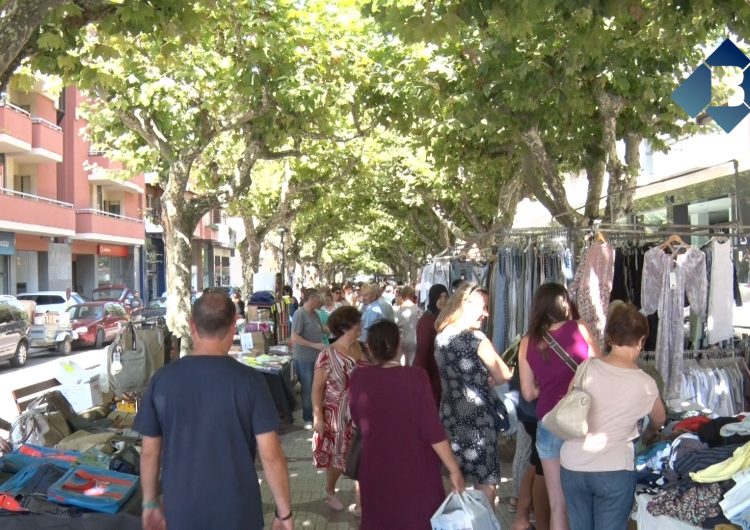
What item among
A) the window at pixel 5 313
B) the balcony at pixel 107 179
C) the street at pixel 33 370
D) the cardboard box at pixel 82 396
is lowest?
the street at pixel 33 370

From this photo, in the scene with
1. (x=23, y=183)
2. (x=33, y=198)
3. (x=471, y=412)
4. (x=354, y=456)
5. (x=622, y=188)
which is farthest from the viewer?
(x=23, y=183)

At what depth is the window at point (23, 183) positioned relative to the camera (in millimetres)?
30531

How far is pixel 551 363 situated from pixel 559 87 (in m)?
5.39

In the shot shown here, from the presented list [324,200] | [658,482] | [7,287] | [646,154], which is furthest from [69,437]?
[7,287]

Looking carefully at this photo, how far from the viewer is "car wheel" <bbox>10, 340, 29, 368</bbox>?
1964 centimetres

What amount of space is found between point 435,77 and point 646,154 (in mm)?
10170

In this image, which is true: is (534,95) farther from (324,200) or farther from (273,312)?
(324,200)

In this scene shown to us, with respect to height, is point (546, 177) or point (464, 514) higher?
point (546, 177)

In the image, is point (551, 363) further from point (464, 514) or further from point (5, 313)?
point (5, 313)

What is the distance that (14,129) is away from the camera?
2706 centimetres

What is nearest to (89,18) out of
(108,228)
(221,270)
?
(108,228)

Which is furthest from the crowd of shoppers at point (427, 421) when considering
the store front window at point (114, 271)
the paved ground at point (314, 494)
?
the store front window at point (114, 271)

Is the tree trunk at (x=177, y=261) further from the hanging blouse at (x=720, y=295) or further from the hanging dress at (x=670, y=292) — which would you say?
the hanging blouse at (x=720, y=295)

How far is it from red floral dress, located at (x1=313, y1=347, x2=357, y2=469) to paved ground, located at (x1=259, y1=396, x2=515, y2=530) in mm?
542
